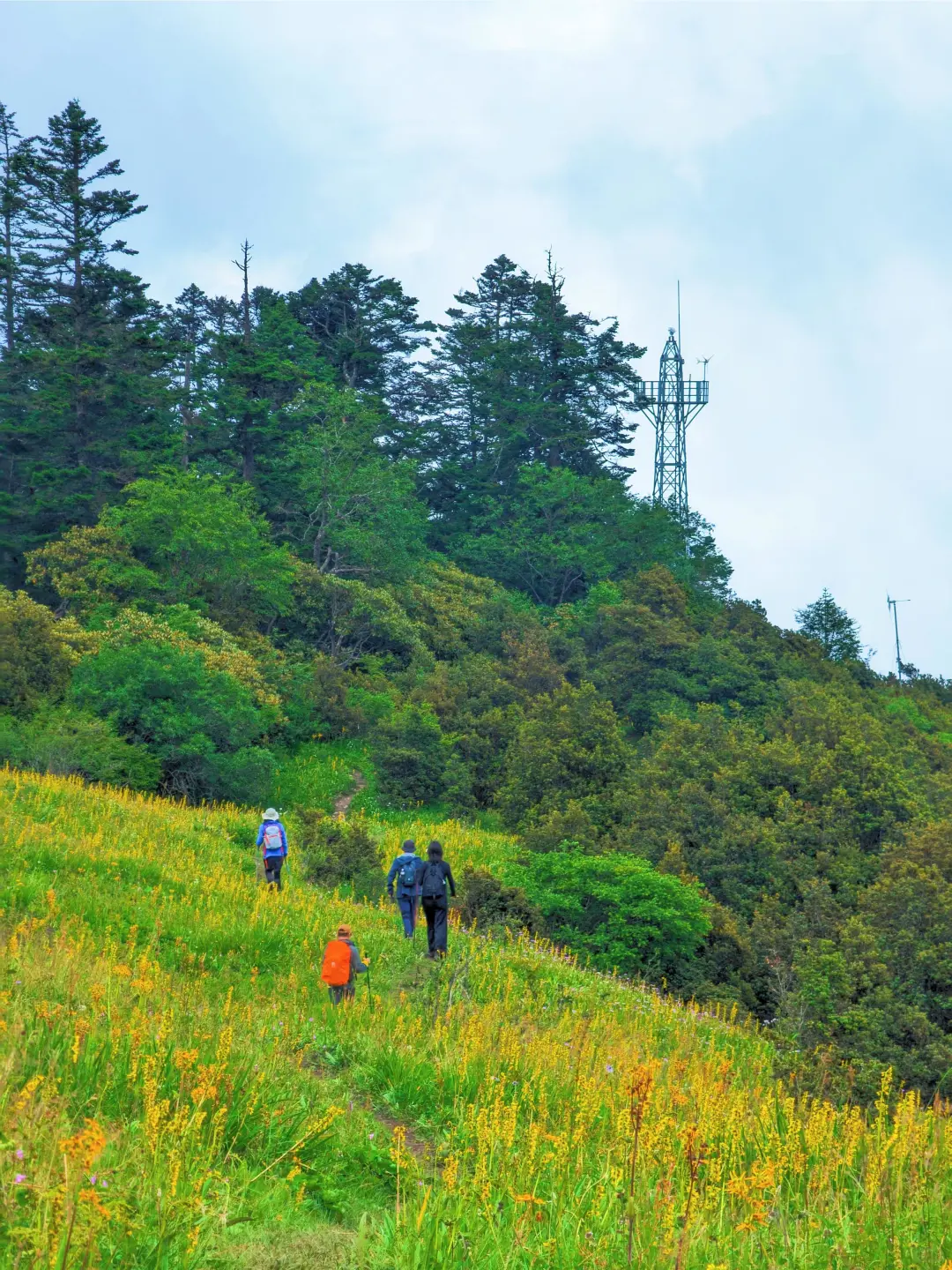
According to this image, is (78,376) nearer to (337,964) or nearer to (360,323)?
(360,323)

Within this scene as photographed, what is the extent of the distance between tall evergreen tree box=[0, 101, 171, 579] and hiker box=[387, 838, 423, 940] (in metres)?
28.3

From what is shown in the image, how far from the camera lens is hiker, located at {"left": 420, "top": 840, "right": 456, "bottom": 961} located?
1285 centimetres

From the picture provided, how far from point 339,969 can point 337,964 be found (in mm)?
55

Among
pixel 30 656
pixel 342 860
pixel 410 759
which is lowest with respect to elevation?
pixel 342 860

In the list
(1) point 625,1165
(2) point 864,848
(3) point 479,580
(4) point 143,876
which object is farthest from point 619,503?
(1) point 625,1165

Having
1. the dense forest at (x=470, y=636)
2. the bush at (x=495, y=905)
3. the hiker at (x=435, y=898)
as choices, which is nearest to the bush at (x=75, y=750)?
the dense forest at (x=470, y=636)

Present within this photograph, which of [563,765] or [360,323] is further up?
[360,323]

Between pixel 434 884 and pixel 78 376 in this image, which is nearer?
pixel 434 884

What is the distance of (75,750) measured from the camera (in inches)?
927

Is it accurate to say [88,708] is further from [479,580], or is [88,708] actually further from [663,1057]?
[479,580]

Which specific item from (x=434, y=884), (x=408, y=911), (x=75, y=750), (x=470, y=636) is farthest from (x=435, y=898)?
(x=470, y=636)

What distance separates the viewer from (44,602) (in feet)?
120

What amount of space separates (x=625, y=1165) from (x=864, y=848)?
A: 801 inches

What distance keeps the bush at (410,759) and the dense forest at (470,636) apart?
11 cm
